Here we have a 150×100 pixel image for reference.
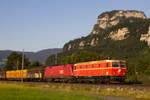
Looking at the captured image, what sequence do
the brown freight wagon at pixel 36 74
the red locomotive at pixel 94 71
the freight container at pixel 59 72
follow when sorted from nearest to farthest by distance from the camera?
the red locomotive at pixel 94 71, the freight container at pixel 59 72, the brown freight wagon at pixel 36 74

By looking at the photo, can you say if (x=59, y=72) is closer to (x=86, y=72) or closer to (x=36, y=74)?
(x=86, y=72)

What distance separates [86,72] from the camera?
47281 millimetres

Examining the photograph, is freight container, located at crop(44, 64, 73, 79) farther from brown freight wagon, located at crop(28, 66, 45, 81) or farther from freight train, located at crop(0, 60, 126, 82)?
brown freight wagon, located at crop(28, 66, 45, 81)

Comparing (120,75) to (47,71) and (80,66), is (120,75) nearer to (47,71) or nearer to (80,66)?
(80,66)

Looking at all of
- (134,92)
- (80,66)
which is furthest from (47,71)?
(134,92)

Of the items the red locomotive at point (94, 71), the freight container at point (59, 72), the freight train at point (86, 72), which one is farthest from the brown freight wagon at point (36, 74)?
the red locomotive at point (94, 71)

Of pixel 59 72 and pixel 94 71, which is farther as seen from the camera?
pixel 59 72

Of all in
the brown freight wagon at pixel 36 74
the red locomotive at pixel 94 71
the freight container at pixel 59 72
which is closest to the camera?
the red locomotive at pixel 94 71

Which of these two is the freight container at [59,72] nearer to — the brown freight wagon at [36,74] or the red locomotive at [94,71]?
the red locomotive at [94,71]

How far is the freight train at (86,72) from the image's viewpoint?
136 ft

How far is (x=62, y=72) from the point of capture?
56.0 meters

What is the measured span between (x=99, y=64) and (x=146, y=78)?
34.0 ft

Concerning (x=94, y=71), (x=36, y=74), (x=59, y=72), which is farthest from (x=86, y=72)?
(x=36, y=74)

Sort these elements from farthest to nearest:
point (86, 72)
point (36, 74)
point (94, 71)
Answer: point (36, 74), point (86, 72), point (94, 71)
